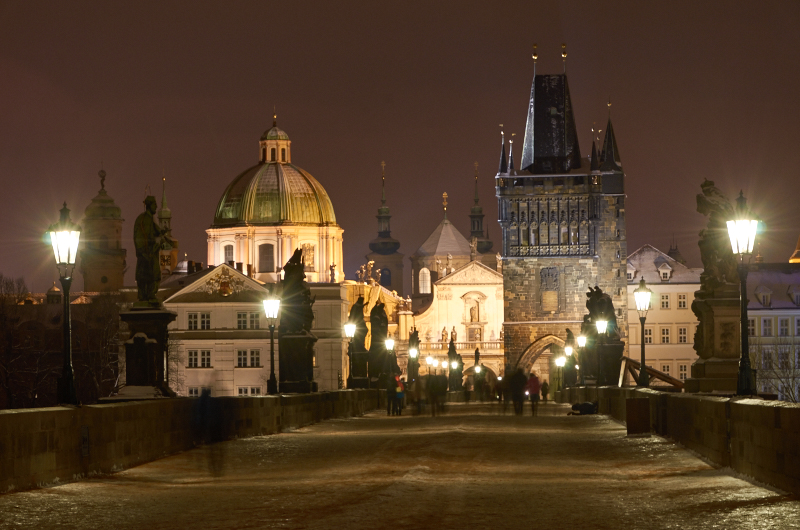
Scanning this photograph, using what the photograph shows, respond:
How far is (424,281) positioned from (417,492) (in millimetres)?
164095

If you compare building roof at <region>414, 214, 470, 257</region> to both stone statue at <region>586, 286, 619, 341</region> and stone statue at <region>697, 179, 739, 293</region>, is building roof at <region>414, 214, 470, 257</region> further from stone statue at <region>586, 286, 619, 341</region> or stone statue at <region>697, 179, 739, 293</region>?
stone statue at <region>697, 179, 739, 293</region>

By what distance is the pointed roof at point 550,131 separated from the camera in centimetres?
12050

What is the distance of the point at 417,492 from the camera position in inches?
573

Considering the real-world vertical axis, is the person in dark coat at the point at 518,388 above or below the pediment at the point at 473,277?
below

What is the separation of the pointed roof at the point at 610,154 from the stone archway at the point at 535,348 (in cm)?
1618

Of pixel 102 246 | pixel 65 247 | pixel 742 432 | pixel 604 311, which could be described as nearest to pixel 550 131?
pixel 102 246

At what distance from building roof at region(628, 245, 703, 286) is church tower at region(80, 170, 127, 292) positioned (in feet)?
166

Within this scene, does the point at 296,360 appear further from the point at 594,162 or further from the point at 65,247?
the point at 594,162

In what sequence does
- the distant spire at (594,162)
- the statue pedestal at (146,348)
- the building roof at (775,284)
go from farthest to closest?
the distant spire at (594,162)
the building roof at (775,284)
the statue pedestal at (146,348)

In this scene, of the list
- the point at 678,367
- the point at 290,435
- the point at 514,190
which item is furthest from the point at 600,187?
the point at 290,435

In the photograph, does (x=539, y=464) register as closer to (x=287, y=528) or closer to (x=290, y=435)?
(x=287, y=528)

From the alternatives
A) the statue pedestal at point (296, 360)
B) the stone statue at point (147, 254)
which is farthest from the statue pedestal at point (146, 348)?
the statue pedestal at point (296, 360)

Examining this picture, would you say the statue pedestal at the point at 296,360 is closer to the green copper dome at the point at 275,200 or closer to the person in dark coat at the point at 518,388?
the person in dark coat at the point at 518,388

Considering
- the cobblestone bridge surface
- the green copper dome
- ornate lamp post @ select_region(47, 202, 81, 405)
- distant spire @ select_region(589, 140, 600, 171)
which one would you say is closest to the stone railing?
the green copper dome
